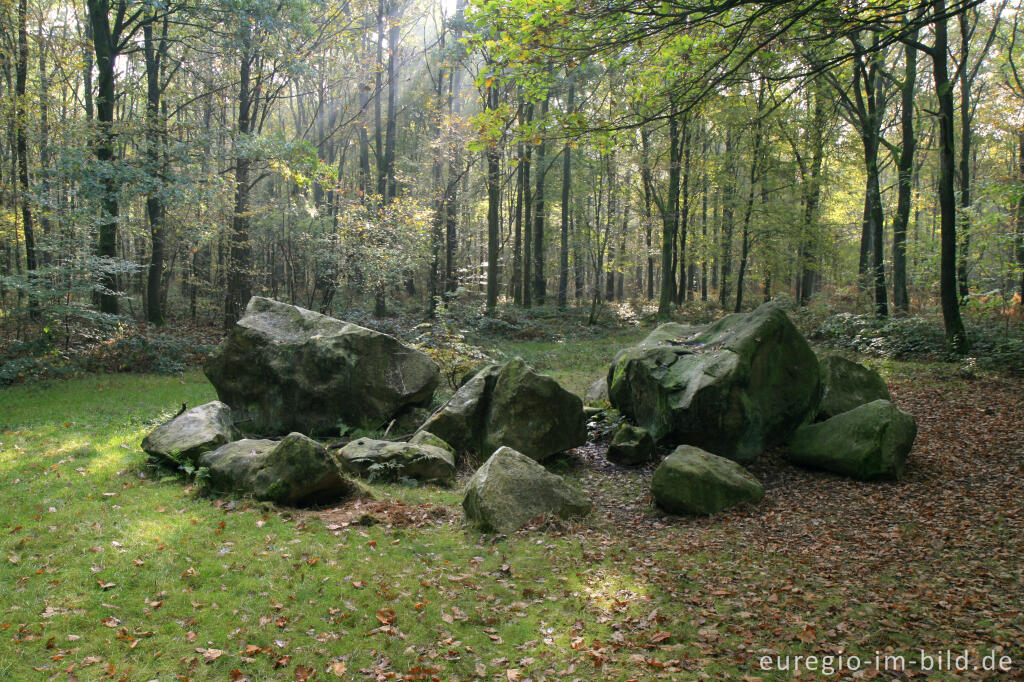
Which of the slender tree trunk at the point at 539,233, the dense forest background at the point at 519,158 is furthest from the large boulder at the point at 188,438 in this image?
the slender tree trunk at the point at 539,233

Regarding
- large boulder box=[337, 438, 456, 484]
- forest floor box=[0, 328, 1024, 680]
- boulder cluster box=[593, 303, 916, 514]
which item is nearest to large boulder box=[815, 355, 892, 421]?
boulder cluster box=[593, 303, 916, 514]

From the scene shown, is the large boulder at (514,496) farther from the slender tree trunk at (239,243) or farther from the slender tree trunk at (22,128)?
the slender tree trunk at (239,243)

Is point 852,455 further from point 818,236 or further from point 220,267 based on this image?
point 220,267

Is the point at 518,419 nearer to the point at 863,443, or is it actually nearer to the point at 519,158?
the point at 519,158

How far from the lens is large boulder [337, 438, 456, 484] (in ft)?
28.0

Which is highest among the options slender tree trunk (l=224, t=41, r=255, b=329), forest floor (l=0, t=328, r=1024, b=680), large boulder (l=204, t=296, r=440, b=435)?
slender tree trunk (l=224, t=41, r=255, b=329)

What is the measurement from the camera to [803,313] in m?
21.9

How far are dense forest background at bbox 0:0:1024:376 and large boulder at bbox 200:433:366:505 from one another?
4559 millimetres

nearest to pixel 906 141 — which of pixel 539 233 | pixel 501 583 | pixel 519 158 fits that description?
pixel 519 158

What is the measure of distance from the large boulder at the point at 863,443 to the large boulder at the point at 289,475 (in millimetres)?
6883

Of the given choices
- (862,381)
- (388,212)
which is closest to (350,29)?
(388,212)

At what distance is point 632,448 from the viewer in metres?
9.82

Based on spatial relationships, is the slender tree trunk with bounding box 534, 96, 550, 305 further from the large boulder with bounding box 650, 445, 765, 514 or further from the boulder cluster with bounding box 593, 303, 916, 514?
the large boulder with bounding box 650, 445, 765, 514

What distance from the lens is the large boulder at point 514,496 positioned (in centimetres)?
688
